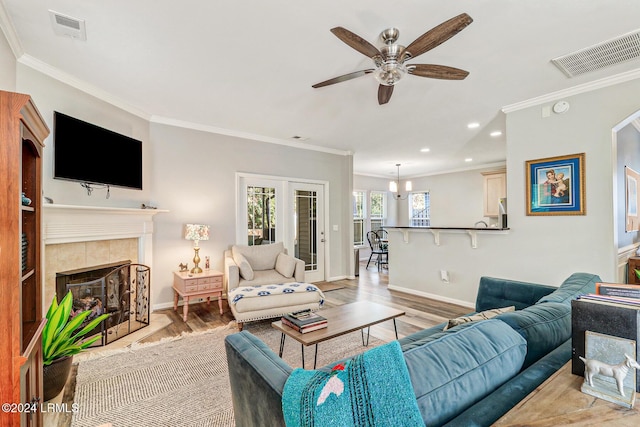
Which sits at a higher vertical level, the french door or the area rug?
the french door

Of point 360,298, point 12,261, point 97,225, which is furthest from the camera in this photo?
point 360,298

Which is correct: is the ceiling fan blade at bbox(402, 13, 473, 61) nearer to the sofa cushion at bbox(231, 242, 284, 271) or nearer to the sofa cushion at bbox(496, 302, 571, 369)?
the sofa cushion at bbox(496, 302, 571, 369)

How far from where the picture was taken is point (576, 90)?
307cm

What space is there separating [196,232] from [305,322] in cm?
230

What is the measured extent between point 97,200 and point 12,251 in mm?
2570

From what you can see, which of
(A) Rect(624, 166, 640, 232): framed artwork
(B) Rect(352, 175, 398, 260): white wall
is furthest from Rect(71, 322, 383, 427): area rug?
(B) Rect(352, 175, 398, 260): white wall

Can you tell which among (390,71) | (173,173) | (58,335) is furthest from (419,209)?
(58,335)

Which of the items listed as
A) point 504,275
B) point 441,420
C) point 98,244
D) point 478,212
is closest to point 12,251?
point 441,420

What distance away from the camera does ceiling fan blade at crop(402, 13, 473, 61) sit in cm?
166

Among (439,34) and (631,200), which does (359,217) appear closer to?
(631,200)

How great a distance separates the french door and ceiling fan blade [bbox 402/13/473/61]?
3.38 metres

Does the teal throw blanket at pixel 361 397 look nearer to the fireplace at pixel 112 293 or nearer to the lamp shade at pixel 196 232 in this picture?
the fireplace at pixel 112 293

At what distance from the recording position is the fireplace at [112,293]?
9.59ft

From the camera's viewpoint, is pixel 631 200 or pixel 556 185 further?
pixel 631 200
